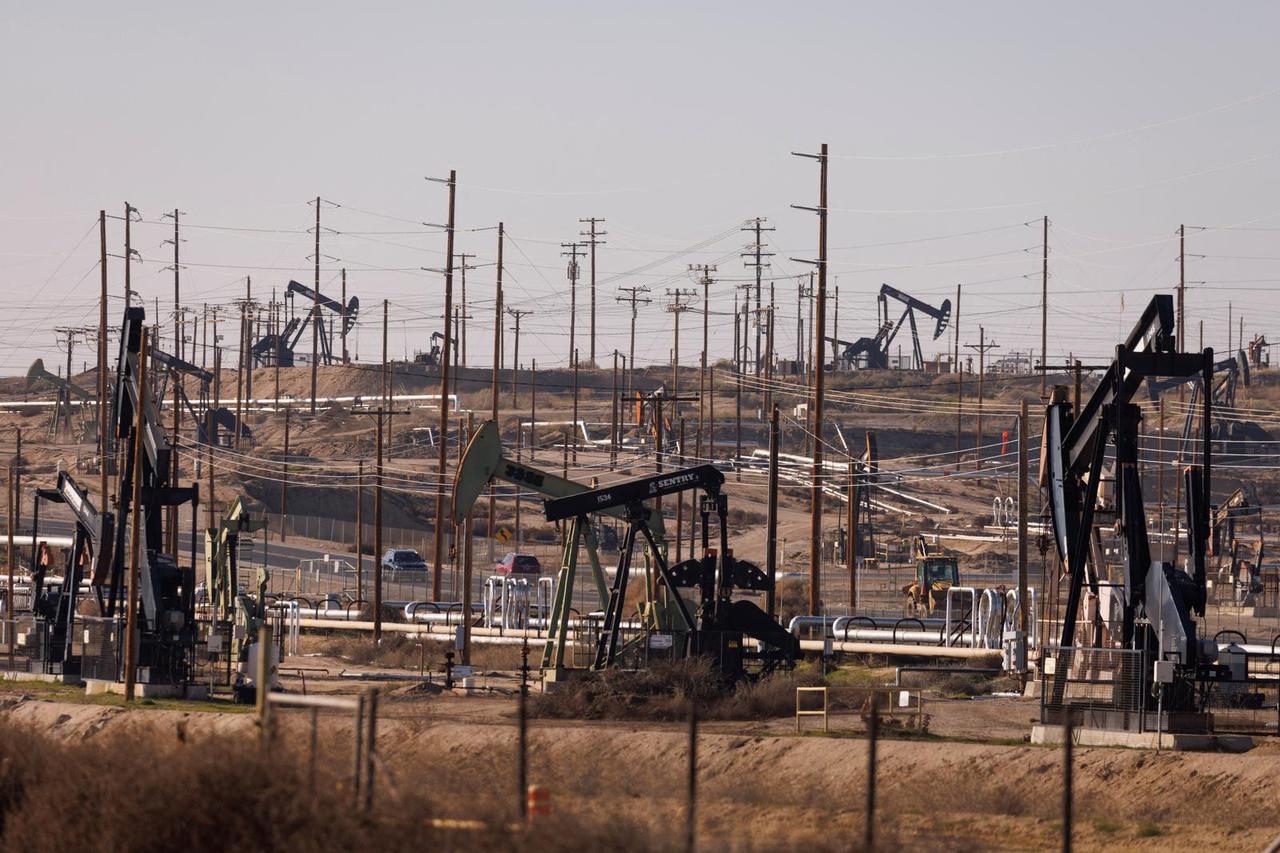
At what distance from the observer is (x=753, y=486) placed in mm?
103688

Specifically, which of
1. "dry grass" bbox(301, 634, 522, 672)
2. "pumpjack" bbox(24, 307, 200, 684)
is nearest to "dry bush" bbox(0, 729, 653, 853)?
"pumpjack" bbox(24, 307, 200, 684)

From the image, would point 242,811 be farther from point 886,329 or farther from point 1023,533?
point 886,329

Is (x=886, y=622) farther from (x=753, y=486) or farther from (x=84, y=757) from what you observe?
(x=753, y=486)

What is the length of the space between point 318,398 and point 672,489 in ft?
338

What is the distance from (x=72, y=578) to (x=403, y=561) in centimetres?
3756

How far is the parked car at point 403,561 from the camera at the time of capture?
74.2 metres

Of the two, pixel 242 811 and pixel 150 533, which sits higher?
pixel 150 533

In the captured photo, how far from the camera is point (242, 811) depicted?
13711 millimetres

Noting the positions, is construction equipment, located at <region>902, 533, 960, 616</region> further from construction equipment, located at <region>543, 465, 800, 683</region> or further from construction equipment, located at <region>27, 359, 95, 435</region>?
construction equipment, located at <region>27, 359, 95, 435</region>

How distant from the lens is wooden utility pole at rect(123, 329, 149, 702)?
105ft

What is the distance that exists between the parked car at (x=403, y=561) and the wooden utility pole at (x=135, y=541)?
3793 cm

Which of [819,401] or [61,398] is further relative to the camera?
[61,398]

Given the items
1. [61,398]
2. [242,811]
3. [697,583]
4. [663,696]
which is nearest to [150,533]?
[697,583]

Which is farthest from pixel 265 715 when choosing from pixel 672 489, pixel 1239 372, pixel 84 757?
pixel 1239 372
